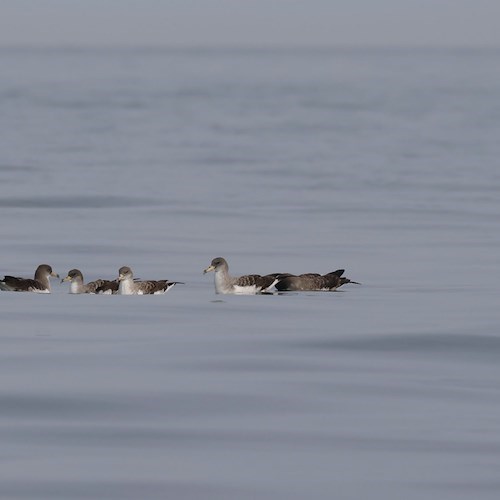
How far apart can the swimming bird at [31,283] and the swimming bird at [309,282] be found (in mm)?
2613

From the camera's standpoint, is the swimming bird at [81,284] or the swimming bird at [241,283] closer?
the swimming bird at [81,284]

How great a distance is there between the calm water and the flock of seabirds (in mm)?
210

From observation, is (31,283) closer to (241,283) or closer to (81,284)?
(81,284)

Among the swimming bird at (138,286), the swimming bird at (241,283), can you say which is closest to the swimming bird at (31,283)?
the swimming bird at (138,286)

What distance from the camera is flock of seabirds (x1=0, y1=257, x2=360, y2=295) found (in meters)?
20.7

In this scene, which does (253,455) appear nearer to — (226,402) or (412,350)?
(226,402)

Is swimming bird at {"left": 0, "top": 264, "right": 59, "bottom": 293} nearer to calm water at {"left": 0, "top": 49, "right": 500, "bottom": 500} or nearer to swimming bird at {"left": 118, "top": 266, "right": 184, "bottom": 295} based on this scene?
calm water at {"left": 0, "top": 49, "right": 500, "bottom": 500}

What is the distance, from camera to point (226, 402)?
537 inches

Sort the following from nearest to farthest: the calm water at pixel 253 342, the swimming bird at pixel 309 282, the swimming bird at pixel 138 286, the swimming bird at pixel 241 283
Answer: the calm water at pixel 253 342, the swimming bird at pixel 138 286, the swimming bird at pixel 241 283, the swimming bird at pixel 309 282

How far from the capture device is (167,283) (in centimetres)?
2084

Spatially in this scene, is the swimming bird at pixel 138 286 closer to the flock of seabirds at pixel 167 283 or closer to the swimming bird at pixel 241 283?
the flock of seabirds at pixel 167 283

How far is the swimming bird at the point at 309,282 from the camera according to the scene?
21.4 metres

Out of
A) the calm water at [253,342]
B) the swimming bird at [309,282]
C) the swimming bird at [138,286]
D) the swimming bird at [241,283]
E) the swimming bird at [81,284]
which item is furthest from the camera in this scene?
the swimming bird at [309,282]

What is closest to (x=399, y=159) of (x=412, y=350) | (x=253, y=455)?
(x=412, y=350)
